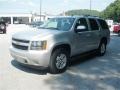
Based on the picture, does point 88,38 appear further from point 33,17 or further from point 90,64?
point 33,17

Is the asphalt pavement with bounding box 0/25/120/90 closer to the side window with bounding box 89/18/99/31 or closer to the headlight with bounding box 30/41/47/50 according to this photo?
the headlight with bounding box 30/41/47/50

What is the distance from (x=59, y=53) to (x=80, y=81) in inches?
46.1

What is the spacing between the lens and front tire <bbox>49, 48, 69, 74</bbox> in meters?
7.24

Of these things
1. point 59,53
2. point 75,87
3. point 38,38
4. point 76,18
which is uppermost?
point 76,18

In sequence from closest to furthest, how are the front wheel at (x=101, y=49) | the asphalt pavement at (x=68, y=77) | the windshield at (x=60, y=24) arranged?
the asphalt pavement at (x=68, y=77), the windshield at (x=60, y=24), the front wheel at (x=101, y=49)

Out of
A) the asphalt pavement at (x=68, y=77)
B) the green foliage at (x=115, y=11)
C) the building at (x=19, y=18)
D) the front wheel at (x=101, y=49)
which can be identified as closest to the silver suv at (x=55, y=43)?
the asphalt pavement at (x=68, y=77)

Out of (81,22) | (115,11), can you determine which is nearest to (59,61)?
(81,22)

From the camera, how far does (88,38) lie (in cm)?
903

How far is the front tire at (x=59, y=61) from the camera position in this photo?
724 centimetres

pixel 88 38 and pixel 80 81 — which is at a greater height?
pixel 88 38

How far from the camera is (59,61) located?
24.6 feet

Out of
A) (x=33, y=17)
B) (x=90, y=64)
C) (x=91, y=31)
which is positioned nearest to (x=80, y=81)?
(x=90, y=64)

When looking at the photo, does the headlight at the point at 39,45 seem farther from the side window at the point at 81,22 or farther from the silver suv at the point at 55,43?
the side window at the point at 81,22

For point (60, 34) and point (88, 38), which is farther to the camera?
point (88, 38)
